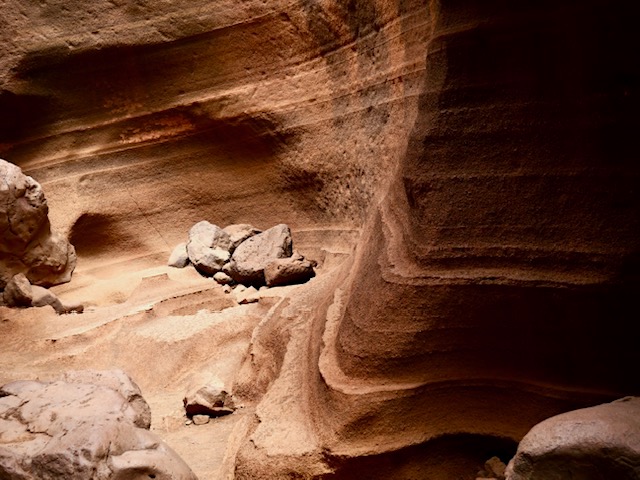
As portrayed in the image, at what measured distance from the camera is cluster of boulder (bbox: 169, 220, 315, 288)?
4129 millimetres

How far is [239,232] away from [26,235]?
141 centimetres

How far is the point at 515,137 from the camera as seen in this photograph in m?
2.14

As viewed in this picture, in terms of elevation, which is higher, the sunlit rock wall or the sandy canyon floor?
the sunlit rock wall

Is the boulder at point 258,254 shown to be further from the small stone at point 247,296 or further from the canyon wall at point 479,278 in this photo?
the canyon wall at point 479,278

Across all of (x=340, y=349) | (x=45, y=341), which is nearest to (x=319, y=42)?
(x=45, y=341)

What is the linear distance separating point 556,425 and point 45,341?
2.84 metres

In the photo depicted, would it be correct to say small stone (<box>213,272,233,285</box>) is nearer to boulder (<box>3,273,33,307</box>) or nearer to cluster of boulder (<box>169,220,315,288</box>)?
cluster of boulder (<box>169,220,315,288</box>)

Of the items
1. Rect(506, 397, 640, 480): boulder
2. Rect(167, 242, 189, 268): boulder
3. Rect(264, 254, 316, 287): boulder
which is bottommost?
Rect(167, 242, 189, 268): boulder

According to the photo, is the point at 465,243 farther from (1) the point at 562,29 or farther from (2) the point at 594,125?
(1) the point at 562,29

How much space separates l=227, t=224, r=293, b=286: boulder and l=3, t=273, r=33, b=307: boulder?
123cm

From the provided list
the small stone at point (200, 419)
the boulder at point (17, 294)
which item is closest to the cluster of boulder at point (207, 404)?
the small stone at point (200, 419)

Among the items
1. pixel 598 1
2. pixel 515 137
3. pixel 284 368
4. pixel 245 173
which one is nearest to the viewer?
pixel 598 1

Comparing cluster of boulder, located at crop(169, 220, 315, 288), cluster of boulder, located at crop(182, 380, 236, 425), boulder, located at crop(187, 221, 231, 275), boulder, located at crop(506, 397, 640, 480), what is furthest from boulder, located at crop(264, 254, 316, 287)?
boulder, located at crop(506, 397, 640, 480)

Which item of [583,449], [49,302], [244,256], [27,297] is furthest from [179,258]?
[583,449]
